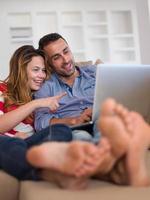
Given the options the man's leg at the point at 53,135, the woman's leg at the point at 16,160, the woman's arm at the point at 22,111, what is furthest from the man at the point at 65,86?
the woman's leg at the point at 16,160

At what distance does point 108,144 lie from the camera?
2.74 ft

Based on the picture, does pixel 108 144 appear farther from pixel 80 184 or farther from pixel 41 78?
pixel 41 78

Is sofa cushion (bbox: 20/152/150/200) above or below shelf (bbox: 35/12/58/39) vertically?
below

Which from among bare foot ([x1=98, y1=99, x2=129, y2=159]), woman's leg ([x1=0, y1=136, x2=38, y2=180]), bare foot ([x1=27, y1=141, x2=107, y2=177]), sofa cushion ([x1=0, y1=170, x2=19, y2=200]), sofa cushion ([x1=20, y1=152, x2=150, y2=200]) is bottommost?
sofa cushion ([x1=0, y1=170, x2=19, y2=200])

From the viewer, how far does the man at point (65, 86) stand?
5.19ft

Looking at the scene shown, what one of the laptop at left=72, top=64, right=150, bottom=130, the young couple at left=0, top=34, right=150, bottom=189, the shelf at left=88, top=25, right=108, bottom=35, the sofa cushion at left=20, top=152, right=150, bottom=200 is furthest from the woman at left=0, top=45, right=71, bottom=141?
the shelf at left=88, top=25, right=108, bottom=35

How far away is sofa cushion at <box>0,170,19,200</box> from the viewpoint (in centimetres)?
100

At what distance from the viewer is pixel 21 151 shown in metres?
1.00

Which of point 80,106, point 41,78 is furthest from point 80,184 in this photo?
point 41,78

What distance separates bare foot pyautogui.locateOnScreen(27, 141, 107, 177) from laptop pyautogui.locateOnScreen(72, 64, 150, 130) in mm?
454

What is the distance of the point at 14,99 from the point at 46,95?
142 mm

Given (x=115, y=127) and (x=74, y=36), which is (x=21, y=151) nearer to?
(x=115, y=127)

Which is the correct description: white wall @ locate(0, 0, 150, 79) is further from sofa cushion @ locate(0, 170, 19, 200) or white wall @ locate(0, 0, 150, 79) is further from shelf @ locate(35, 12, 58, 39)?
sofa cushion @ locate(0, 170, 19, 200)

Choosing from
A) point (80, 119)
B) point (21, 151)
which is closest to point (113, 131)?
point (21, 151)
